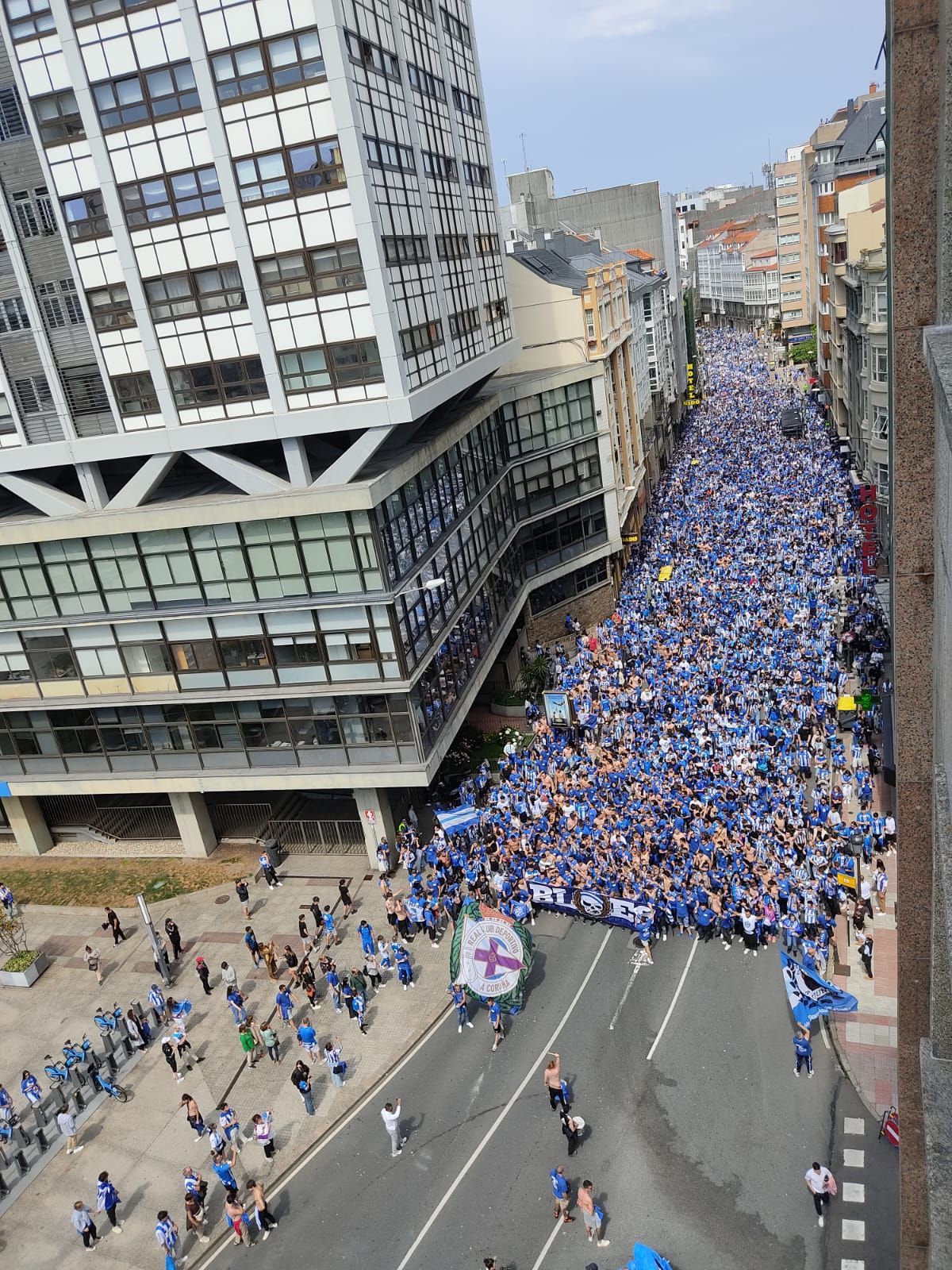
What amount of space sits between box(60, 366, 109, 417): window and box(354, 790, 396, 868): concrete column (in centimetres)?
1432

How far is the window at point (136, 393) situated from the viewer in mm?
26828

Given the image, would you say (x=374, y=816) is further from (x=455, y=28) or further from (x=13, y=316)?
(x=455, y=28)

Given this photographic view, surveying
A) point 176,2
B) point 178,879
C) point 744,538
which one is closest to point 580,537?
point 744,538

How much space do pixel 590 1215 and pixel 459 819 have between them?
13.5m

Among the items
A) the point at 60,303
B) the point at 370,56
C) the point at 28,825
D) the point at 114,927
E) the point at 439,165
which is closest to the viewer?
the point at 370,56

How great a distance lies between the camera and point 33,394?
27625mm

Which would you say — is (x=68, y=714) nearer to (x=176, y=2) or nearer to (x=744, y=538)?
(x=176, y=2)

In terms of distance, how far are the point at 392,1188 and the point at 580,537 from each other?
33.7 metres

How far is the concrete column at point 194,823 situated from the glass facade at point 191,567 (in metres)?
7.41

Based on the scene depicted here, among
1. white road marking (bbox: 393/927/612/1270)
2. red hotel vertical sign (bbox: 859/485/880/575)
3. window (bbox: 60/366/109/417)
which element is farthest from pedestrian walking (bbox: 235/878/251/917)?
red hotel vertical sign (bbox: 859/485/880/575)

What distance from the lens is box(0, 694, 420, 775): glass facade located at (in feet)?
95.5

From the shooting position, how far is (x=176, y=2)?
22906mm

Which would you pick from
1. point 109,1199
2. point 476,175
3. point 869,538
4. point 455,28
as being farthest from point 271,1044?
point 455,28

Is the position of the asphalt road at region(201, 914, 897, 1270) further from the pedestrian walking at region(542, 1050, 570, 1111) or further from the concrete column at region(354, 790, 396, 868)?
the concrete column at region(354, 790, 396, 868)
